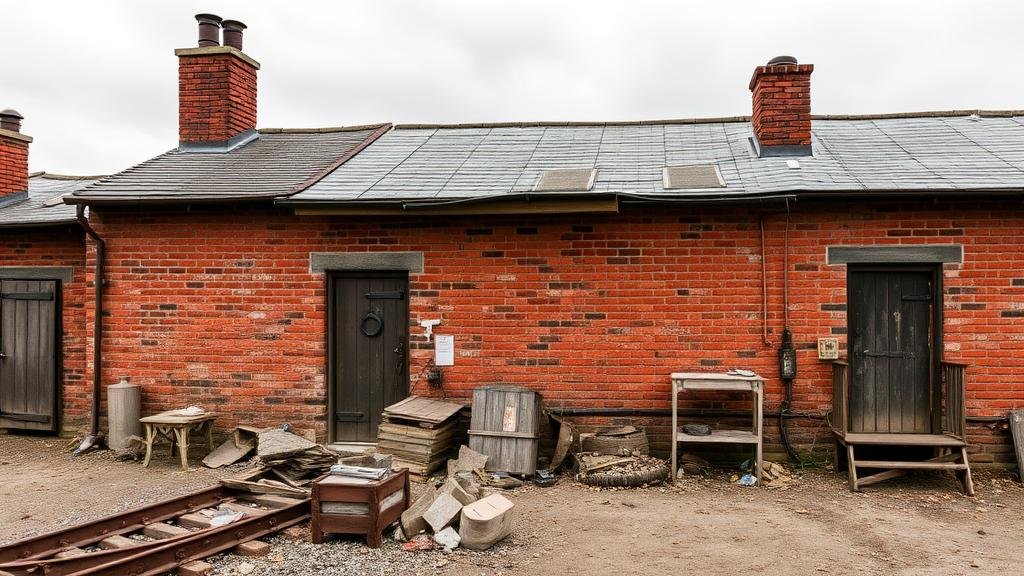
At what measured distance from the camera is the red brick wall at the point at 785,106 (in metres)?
8.60

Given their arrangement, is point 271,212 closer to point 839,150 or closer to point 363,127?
point 363,127

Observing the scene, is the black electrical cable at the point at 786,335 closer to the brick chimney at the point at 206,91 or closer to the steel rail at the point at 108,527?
the steel rail at the point at 108,527

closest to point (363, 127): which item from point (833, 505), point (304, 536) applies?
point (304, 536)

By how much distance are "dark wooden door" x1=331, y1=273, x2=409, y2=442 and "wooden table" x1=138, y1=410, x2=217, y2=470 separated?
1.48 m

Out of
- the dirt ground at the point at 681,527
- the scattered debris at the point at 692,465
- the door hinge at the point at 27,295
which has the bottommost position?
the dirt ground at the point at 681,527

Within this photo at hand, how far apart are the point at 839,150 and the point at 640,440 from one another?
186 inches

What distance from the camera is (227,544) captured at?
493cm

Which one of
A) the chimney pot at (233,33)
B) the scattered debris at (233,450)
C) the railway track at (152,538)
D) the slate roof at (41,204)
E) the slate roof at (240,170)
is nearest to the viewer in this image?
the railway track at (152,538)

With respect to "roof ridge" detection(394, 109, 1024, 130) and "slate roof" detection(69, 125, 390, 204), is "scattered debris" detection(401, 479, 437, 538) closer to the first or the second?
"slate roof" detection(69, 125, 390, 204)

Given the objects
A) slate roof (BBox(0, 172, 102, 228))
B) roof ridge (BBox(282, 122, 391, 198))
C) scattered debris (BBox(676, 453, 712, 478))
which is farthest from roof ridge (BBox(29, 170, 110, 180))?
scattered debris (BBox(676, 453, 712, 478))

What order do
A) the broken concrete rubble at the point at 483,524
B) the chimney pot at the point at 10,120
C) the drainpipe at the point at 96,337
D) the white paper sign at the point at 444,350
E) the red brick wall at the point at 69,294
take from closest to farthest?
the broken concrete rubble at the point at 483,524
the white paper sign at the point at 444,350
the drainpipe at the point at 96,337
the red brick wall at the point at 69,294
the chimney pot at the point at 10,120

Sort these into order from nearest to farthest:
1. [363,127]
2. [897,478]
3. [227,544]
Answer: [227,544] < [897,478] < [363,127]

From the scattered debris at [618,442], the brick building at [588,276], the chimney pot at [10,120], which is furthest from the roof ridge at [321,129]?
the scattered debris at [618,442]

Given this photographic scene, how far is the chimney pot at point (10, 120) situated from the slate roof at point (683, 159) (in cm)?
696
